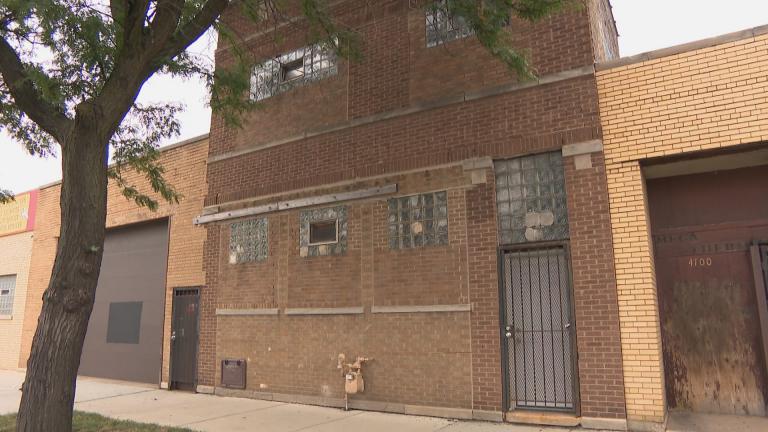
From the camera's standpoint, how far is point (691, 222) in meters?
8.16

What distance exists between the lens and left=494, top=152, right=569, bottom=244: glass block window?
7945 mm

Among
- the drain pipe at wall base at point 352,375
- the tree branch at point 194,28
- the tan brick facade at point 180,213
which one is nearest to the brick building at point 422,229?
the drain pipe at wall base at point 352,375

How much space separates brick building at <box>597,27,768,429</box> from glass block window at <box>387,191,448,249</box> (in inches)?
98.7

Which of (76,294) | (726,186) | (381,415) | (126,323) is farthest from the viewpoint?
(126,323)

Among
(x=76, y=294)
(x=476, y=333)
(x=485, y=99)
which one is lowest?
(x=476, y=333)

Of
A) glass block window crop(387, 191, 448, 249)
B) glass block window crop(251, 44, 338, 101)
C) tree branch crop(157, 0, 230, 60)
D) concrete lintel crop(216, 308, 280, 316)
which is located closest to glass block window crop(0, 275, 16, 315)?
concrete lintel crop(216, 308, 280, 316)

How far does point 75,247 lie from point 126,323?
8129 mm

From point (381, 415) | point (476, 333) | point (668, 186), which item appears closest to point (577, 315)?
point (476, 333)

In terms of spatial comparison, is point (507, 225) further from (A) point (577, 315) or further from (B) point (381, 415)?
(B) point (381, 415)

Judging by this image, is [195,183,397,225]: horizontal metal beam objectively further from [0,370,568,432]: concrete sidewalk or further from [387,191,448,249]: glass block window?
[0,370,568,432]: concrete sidewalk

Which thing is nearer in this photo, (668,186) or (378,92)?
(668,186)

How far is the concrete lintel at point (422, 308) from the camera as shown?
8.36 m

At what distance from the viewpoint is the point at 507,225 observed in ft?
27.2

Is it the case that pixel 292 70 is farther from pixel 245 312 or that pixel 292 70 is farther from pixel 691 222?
pixel 691 222
